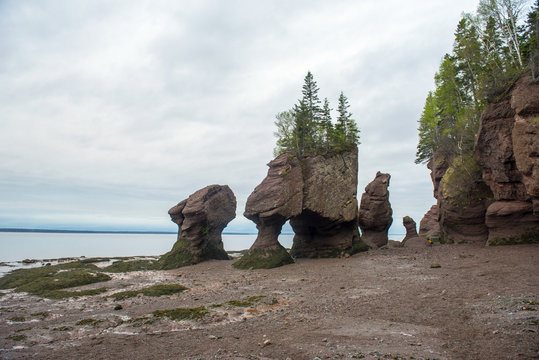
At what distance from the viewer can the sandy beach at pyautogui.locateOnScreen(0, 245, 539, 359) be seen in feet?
24.1

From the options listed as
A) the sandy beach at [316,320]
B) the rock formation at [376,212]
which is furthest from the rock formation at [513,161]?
the rock formation at [376,212]

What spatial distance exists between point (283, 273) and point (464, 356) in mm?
18203

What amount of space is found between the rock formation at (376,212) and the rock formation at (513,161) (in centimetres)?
1867

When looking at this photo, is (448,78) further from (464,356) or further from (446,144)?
(464,356)

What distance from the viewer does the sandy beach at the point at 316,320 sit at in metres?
7.36

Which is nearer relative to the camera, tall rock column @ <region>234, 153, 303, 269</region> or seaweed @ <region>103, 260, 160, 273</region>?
tall rock column @ <region>234, 153, 303, 269</region>

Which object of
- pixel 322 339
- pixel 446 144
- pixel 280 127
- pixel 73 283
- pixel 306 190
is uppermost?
pixel 280 127

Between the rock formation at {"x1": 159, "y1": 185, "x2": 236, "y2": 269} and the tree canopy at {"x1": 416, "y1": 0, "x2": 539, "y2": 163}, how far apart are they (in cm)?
2706

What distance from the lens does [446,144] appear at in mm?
35125

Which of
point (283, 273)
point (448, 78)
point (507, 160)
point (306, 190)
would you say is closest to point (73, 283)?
point (283, 273)

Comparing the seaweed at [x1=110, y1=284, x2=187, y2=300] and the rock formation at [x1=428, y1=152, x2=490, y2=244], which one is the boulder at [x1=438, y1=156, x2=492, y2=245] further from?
the seaweed at [x1=110, y1=284, x2=187, y2=300]

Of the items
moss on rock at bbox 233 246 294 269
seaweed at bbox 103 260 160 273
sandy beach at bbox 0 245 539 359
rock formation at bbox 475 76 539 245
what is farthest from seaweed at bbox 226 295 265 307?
seaweed at bbox 103 260 160 273

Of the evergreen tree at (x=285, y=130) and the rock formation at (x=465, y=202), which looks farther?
the evergreen tree at (x=285, y=130)

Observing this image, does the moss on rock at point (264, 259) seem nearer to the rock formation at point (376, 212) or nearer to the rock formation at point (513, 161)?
the rock formation at point (513, 161)
